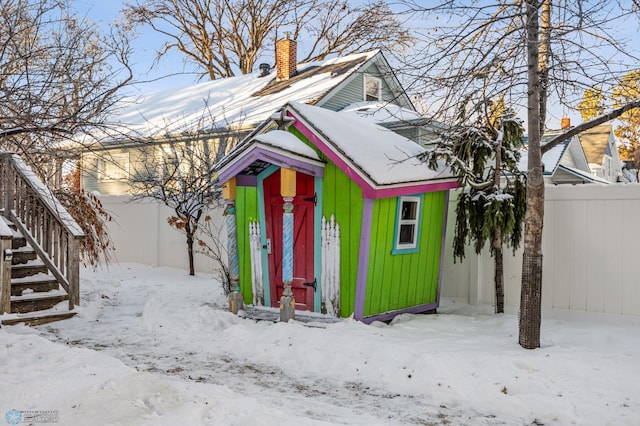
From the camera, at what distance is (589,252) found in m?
7.32

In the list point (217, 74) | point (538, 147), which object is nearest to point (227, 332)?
point (538, 147)

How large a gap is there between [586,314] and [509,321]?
1.03m

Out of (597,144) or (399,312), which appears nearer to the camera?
(399,312)

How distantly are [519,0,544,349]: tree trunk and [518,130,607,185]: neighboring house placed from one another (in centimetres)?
1341

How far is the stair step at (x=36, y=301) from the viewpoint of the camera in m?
7.98

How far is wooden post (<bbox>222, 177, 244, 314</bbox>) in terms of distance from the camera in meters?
8.23

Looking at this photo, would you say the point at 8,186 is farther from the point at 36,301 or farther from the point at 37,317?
the point at 37,317

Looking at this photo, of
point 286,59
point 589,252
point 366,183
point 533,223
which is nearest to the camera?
point 533,223

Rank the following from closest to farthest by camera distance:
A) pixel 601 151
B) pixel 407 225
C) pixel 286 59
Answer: pixel 407 225, pixel 286 59, pixel 601 151

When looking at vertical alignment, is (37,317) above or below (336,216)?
below

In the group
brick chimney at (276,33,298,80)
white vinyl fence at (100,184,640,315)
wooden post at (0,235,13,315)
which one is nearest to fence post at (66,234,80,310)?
wooden post at (0,235,13,315)

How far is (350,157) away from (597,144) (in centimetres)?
2810

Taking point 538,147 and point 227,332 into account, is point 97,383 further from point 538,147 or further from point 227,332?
point 538,147

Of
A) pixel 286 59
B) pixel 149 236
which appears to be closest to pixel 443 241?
pixel 149 236
